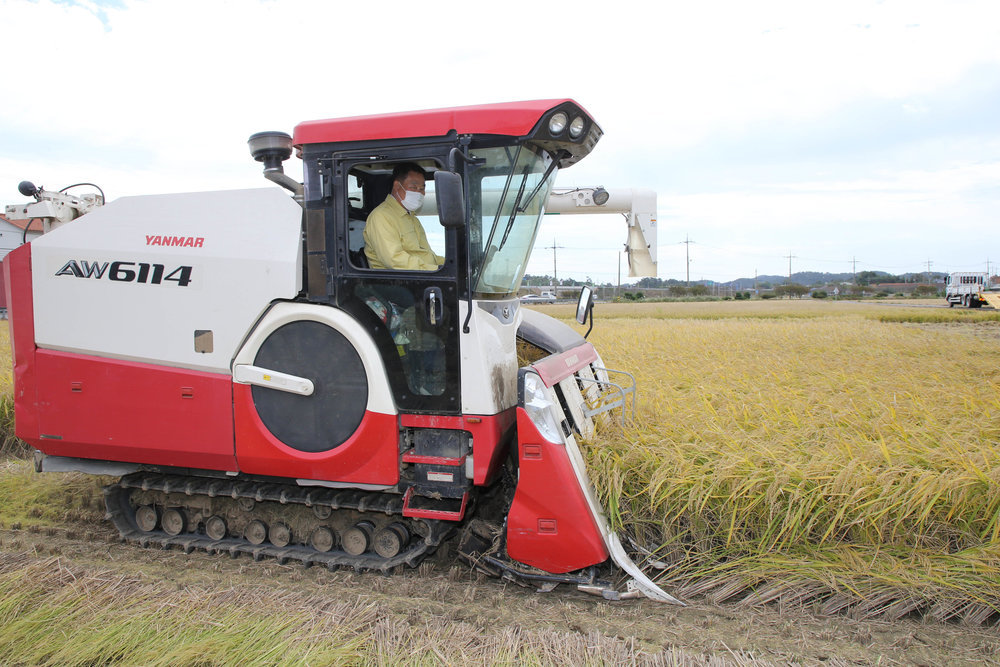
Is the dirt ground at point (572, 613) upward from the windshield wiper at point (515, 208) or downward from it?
downward

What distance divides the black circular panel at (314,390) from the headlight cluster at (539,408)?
0.95m

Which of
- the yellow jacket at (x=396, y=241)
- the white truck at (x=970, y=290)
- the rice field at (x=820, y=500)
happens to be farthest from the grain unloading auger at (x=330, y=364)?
the white truck at (x=970, y=290)

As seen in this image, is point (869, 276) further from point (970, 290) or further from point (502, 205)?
point (502, 205)

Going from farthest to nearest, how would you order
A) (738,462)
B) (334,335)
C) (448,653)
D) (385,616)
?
(334,335), (738,462), (385,616), (448,653)

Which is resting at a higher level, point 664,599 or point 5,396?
point 5,396

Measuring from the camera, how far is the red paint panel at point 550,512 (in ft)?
11.3

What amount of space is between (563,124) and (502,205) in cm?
56

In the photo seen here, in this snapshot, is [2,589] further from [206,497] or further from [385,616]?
[385,616]

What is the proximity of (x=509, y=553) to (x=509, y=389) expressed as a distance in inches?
37.9

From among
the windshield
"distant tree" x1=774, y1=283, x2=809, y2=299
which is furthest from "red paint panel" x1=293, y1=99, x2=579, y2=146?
"distant tree" x1=774, y1=283, x2=809, y2=299

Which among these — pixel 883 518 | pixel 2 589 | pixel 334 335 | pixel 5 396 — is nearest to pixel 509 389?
pixel 334 335

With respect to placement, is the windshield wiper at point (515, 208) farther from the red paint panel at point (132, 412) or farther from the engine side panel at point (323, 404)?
the red paint panel at point (132, 412)

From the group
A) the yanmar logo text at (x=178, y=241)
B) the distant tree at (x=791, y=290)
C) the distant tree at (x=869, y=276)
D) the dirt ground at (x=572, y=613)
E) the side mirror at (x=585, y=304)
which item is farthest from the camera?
the distant tree at (x=869, y=276)

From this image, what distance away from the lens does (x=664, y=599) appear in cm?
332
